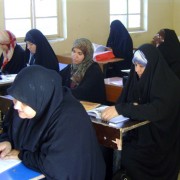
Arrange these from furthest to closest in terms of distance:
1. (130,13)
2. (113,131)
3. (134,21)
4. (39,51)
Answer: (134,21)
(130,13)
(39,51)
(113,131)

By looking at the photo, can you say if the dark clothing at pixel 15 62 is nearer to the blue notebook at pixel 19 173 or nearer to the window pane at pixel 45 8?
the window pane at pixel 45 8

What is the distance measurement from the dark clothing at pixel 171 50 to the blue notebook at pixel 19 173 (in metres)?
2.36

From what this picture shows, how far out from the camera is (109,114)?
232 cm

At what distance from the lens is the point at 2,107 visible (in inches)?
115

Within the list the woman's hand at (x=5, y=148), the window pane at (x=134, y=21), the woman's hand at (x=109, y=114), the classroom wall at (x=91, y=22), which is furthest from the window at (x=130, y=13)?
the woman's hand at (x=5, y=148)

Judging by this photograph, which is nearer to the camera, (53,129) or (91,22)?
(53,129)

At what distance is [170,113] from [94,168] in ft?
2.74

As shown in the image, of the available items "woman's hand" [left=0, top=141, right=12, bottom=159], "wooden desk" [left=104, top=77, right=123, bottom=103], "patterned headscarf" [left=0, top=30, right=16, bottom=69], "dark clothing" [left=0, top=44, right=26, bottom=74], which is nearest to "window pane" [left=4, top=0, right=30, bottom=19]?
"patterned headscarf" [left=0, top=30, right=16, bottom=69]

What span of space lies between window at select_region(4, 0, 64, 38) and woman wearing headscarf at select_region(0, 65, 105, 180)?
133 inches

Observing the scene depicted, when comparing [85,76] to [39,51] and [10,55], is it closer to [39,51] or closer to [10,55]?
[39,51]

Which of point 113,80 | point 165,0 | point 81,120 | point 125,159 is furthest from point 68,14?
point 81,120

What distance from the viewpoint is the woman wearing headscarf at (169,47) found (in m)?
3.82

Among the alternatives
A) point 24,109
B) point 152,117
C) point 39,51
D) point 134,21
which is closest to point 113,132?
point 152,117

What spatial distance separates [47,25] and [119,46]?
1.27m
